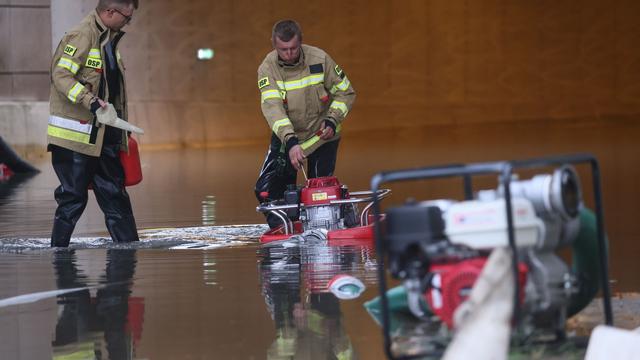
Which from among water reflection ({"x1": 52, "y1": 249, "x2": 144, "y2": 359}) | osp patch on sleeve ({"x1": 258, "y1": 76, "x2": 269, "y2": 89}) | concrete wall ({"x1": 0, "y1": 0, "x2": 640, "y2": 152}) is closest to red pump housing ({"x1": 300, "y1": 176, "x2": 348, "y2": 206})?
osp patch on sleeve ({"x1": 258, "y1": 76, "x2": 269, "y2": 89})

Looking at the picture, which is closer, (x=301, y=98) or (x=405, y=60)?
(x=301, y=98)

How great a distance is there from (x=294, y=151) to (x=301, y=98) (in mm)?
476

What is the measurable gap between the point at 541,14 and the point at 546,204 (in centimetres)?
2462

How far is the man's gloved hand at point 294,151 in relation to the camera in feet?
27.2

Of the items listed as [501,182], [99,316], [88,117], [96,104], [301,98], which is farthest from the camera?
[301,98]

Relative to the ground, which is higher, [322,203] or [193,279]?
[322,203]

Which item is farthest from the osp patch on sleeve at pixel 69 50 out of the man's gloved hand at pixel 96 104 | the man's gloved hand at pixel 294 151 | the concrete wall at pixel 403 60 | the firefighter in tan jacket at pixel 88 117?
the concrete wall at pixel 403 60

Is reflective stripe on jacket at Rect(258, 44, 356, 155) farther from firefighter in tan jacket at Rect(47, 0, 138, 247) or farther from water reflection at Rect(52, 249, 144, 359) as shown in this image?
water reflection at Rect(52, 249, 144, 359)

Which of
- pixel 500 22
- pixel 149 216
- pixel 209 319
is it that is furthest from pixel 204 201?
pixel 500 22

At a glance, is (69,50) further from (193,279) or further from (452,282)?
(452,282)

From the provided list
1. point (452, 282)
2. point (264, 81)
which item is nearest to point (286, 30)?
point (264, 81)

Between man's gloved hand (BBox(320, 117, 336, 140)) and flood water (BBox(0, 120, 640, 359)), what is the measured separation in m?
0.87

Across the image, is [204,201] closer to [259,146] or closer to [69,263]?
[69,263]

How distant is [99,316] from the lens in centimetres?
562
